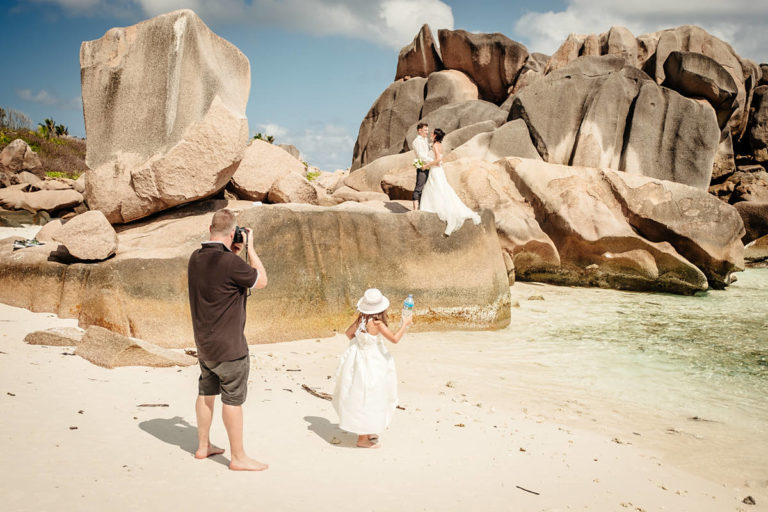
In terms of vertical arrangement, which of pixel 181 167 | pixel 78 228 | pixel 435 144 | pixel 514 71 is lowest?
pixel 78 228

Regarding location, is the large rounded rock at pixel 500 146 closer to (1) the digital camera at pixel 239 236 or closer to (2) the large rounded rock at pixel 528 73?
(2) the large rounded rock at pixel 528 73

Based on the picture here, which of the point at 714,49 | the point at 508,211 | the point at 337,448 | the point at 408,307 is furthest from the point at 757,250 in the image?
the point at 337,448

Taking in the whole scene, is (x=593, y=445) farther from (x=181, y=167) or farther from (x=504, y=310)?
(x=181, y=167)

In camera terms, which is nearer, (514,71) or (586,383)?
(586,383)

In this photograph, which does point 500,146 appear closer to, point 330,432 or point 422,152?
point 422,152

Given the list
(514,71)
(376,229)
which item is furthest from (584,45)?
(376,229)

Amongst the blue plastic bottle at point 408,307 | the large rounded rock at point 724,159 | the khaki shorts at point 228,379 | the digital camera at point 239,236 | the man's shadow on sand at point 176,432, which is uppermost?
the large rounded rock at point 724,159

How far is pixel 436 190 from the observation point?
9.10 metres

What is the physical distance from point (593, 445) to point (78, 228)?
17.8 ft

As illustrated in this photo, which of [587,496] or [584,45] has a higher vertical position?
[584,45]

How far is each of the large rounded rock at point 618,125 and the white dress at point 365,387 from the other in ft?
44.6

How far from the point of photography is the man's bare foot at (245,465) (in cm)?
334

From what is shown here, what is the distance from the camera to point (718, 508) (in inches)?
147

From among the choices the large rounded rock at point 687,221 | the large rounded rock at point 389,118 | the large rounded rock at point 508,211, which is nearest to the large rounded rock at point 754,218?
the large rounded rock at point 687,221
